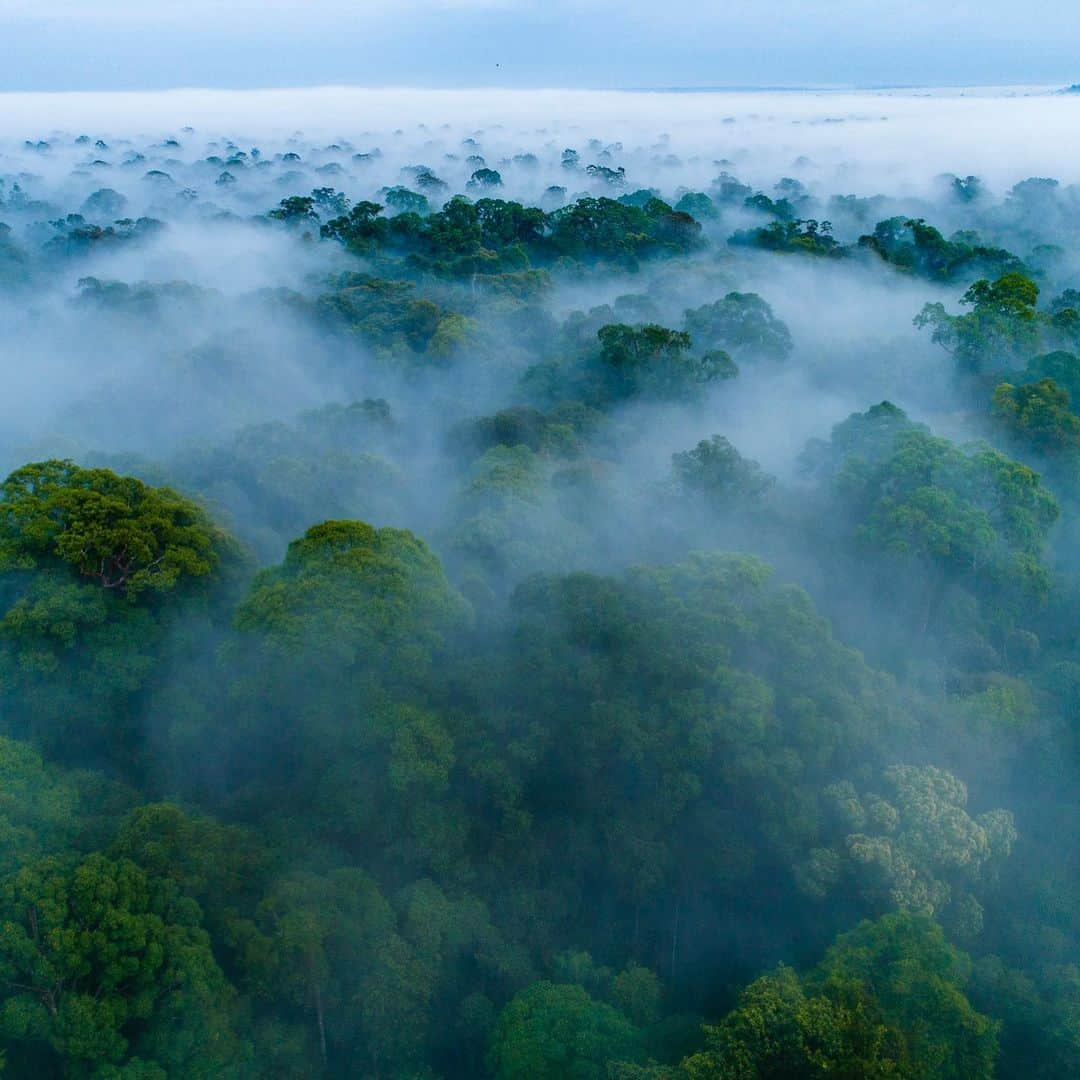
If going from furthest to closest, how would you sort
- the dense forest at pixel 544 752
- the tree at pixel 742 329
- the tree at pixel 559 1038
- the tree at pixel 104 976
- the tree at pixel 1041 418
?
the tree at pixel 742 329
the tree at pixel 1041 418
the dense forest at pixel 544 752
the tree at pixel 559 1038
the tree at pixel 104 976

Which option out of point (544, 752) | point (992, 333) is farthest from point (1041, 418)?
point (544, 752)

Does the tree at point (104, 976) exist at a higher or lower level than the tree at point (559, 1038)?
higher

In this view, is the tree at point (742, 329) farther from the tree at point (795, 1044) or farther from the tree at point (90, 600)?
the tree at point (795, 1044)

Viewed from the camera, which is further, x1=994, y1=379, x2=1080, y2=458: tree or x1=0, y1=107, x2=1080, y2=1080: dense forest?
x1=994, y1=379, x2=1080, y2=458: tree

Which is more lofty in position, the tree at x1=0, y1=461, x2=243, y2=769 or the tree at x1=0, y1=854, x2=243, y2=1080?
the tree at x1=0, y1=461, x2=243, y2=769

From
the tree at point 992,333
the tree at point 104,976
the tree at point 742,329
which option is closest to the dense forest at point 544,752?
the tree at point 104,976

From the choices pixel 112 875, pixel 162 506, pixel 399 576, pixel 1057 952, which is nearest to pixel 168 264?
pixel 162 506

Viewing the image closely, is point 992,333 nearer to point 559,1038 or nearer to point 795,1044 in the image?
point 795,1044

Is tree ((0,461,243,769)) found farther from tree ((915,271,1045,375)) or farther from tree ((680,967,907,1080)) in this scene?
tree ((915,271,1045,375))

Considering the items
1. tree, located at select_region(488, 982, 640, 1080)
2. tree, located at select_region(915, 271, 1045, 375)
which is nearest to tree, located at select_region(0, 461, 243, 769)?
tree, located at select_region(488, 982, 640, 1080)

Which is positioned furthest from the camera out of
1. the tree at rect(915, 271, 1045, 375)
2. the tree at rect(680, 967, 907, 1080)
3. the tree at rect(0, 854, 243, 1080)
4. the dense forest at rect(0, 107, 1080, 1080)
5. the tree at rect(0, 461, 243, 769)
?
the tree at rect(915, 271, 1045, 375)

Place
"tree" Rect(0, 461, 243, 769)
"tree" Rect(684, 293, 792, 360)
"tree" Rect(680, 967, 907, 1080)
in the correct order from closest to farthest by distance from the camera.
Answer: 1. "tree" Rect(680, 967, 907, 1080)
2. "tree" Rect(0, 461, 243, 769)
3. "tree" Rect(684, 293, 792, 360)
